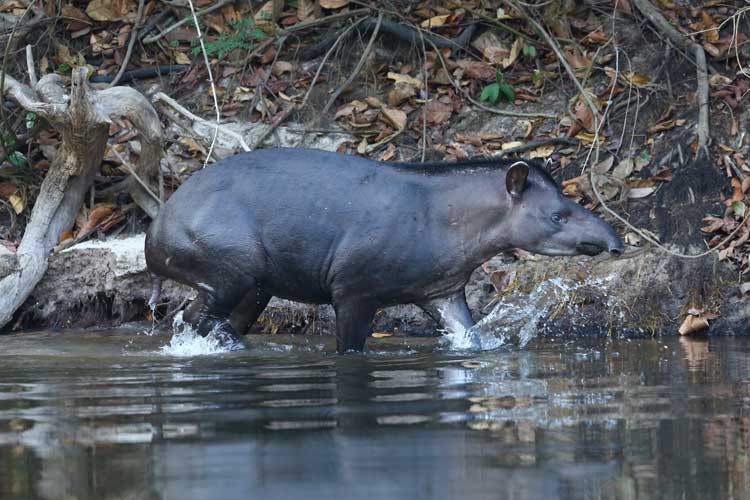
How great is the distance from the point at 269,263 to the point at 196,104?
4.43 meters

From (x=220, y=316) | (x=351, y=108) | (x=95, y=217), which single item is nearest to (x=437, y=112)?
(x=351, y=108)

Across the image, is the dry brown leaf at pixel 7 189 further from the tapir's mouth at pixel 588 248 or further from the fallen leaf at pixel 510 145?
the tapir's mouth at pixel 588 248

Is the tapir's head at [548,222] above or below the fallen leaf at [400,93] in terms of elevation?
below

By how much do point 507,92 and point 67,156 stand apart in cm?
425

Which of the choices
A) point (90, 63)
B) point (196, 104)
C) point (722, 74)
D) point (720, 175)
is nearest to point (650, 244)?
point (720, 175)

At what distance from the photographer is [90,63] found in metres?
13.0

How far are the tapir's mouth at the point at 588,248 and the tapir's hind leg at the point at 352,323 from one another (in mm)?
1476

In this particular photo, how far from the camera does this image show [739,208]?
33.7ft

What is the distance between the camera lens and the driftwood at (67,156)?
9.91 metres

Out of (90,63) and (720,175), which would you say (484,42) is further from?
(90,63)

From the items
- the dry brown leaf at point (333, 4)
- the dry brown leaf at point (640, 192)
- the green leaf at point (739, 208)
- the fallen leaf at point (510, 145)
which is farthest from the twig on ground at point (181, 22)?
the green leaf at point (739, 208)

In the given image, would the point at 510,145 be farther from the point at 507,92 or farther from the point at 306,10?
the point at 306,10

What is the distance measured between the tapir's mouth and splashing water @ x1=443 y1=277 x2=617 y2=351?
811 mm

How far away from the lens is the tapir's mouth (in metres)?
8.49
